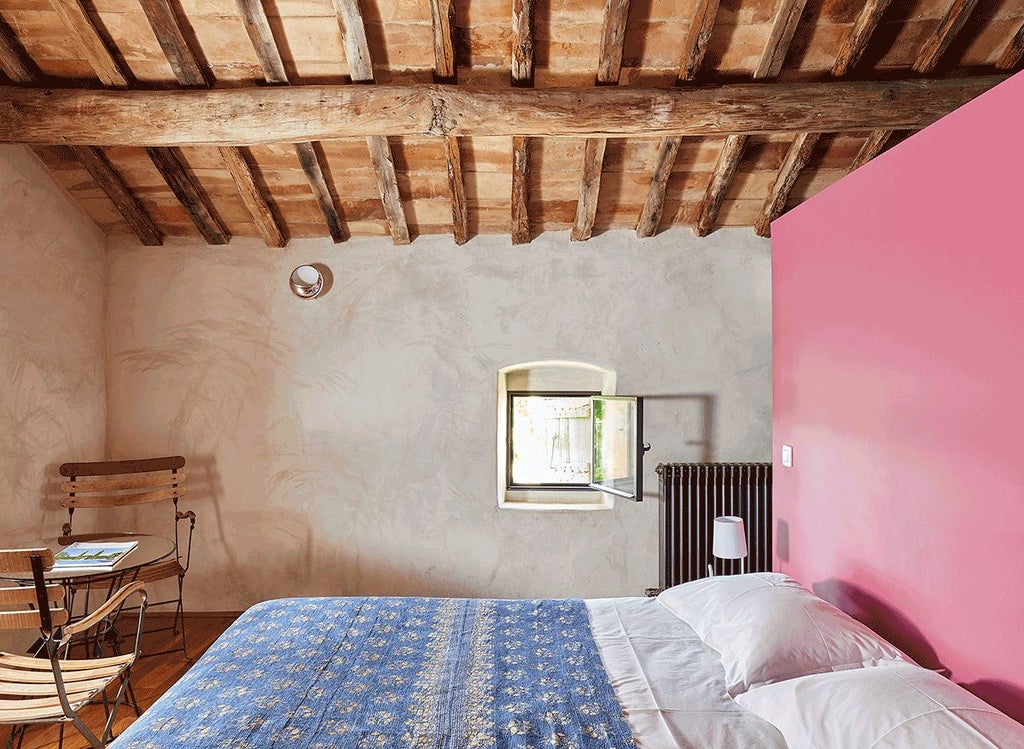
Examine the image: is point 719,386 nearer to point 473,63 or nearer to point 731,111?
point 731,111

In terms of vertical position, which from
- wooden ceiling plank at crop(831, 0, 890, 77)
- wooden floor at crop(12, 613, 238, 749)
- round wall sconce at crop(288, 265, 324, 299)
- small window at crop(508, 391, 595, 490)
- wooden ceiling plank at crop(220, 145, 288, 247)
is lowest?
wooden floor at crop(12, 613, 238, 749)

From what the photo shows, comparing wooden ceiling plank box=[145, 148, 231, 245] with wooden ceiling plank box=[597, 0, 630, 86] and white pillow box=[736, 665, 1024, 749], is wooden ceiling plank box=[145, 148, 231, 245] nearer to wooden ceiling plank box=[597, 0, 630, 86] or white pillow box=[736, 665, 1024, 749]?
wooden ceiling plank box=[597, 0, 630, 86]

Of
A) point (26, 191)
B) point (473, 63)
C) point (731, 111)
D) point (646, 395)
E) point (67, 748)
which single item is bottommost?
point (67, 748)

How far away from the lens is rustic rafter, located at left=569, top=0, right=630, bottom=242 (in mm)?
2867

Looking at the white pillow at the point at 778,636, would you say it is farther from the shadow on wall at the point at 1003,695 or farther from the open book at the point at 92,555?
the open book at the point at 92,555

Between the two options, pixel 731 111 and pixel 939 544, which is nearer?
pixel 939 544

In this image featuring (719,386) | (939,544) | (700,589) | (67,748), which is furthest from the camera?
(719,386)

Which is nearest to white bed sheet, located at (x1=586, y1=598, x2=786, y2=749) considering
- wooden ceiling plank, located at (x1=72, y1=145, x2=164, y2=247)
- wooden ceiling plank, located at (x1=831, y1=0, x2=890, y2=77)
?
wooden ceiling plank, located at (x1=831, y1=0, x2=890, y2=77)

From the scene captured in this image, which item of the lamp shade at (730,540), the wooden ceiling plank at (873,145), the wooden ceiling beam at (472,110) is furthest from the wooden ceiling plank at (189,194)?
the wooden ceiling plank at (873,145)

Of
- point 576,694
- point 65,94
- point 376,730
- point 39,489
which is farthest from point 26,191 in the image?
point 576,694

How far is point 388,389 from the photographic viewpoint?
434cm

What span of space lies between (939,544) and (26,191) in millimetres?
4509

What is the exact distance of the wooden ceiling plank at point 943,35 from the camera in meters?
2.88

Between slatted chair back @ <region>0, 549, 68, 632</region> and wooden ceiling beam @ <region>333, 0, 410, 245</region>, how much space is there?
2.24m
